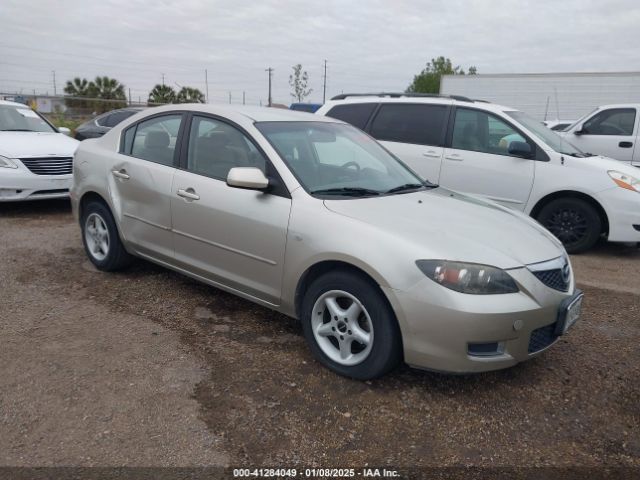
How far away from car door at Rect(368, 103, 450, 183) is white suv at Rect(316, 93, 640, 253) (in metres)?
0.01

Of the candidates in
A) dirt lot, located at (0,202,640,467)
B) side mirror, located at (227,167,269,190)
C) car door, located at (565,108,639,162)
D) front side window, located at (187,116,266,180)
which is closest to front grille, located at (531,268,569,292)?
dirt lot, located at (0,202,640,467)

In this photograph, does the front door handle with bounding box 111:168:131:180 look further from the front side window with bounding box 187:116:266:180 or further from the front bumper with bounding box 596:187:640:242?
the front bumper with bounding box 596:187:640:242

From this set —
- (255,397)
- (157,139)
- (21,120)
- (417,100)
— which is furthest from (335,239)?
(21,120)

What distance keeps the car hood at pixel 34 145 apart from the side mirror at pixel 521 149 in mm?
6018

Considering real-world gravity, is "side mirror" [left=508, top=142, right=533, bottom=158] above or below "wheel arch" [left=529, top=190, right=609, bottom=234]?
above

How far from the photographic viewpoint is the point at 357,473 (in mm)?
2457

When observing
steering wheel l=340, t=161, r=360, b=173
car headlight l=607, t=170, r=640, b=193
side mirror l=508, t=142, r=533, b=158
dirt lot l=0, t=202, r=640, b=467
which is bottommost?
dirt lot l=0, t=202, r=640, b=467

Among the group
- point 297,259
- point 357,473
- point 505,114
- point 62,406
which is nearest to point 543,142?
point 505,114

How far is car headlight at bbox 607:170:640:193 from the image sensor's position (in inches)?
240

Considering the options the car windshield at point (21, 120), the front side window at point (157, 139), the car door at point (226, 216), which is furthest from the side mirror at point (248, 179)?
the car windshield at point (21, 120)

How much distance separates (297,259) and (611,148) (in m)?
8.37

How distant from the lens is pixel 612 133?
960cm

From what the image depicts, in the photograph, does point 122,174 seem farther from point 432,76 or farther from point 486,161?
point 432,76

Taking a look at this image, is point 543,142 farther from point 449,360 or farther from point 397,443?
point 397,443
